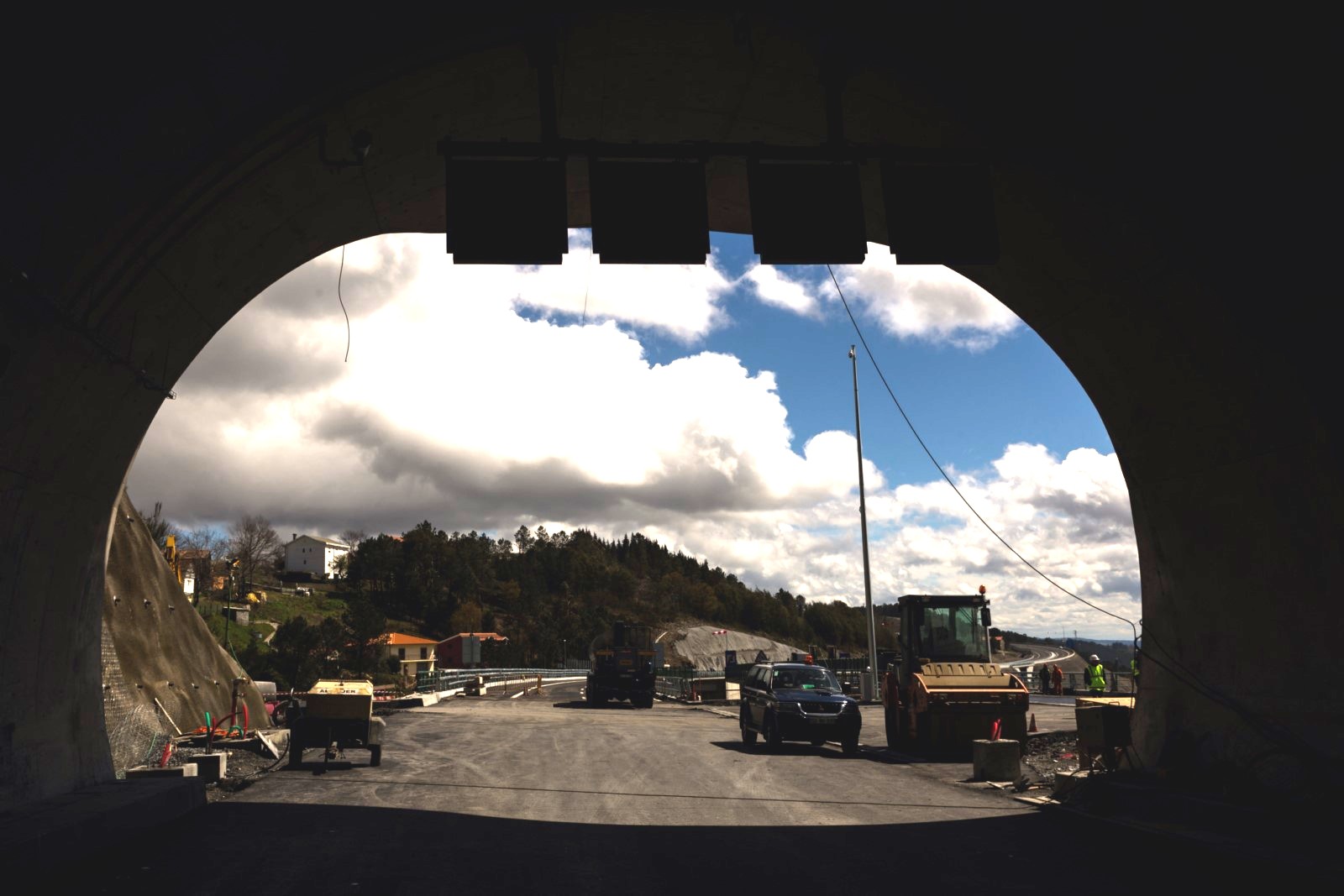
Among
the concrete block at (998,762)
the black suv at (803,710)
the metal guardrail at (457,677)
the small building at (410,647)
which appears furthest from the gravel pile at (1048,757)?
the small building at (410,647)

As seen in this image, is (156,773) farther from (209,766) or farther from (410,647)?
(410,647)

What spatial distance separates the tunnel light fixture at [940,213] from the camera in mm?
8562

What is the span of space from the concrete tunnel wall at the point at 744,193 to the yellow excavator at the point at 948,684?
19.2 ft

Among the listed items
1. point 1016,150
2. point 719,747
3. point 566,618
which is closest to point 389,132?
point 1016,150

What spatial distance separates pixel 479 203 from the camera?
827 centimetres

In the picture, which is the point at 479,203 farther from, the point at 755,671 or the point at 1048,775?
the point at 755,671

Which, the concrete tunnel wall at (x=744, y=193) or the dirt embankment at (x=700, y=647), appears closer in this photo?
the concrete tunnel wall at (x=744, y=193)

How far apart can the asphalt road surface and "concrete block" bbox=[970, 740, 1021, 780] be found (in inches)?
23.8

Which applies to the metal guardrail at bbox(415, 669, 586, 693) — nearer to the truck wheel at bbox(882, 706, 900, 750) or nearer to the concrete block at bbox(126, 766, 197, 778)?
the truck wheel at bbox(882, 706, 900, 750)

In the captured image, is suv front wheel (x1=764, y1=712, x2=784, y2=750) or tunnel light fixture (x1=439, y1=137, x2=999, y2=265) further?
suv front wheel (x1=764, y1=712, x2=784, y2=750)

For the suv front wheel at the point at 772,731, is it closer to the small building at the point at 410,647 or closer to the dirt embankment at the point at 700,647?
the small building at the point at 410,647

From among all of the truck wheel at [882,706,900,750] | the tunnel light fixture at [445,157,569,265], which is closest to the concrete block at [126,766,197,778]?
the tunnel light fixture at [445,157,569,265]

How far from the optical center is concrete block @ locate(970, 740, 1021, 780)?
1441 cm

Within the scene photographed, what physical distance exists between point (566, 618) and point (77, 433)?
13953 cm
